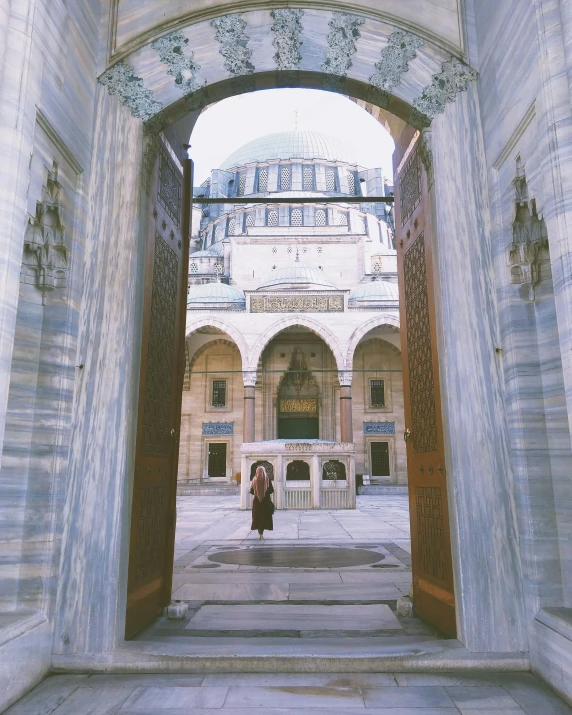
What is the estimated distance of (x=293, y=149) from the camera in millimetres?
33812

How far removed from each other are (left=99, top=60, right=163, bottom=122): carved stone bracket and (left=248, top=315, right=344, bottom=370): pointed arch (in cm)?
1699

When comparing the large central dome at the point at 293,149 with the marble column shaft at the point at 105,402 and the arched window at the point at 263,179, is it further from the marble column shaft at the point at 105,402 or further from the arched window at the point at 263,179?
the marble column shaft at the point at 105,402

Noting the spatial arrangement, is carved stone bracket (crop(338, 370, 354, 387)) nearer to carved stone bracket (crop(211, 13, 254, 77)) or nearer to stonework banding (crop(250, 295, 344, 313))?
stonework banding (crop(250, 295, 344, 313))

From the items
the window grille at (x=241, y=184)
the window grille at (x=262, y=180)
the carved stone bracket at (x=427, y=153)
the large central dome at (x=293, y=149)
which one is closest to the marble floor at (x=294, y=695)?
the carved stone bracket at (x=427, y=153)

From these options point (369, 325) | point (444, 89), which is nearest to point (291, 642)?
point (444, 89)

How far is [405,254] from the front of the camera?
10.8 feet

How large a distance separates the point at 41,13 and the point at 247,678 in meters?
2.65

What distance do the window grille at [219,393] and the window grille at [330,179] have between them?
15184 millimetres

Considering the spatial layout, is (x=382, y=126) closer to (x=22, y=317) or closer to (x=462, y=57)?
(x=462, y=57)

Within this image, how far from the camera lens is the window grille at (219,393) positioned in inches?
884

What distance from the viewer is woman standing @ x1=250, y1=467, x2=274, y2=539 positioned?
6.66 m

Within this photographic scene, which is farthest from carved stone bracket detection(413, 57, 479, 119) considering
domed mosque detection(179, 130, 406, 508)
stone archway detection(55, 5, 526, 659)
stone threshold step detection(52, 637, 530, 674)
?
domed mosque detection(179, 130, 406, 508)

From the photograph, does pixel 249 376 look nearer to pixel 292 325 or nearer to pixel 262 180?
pixel 292 325

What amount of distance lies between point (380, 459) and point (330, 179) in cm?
1786
